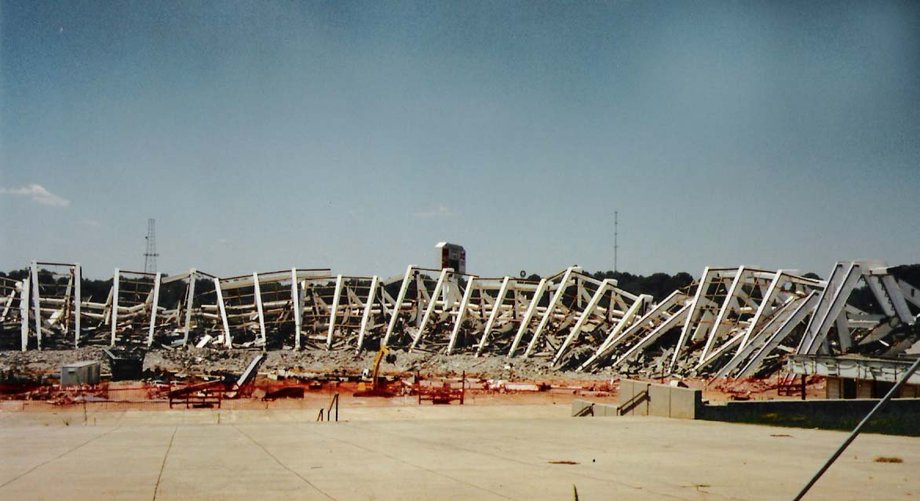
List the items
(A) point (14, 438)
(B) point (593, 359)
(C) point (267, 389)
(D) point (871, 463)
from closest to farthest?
1. (D) point (871, 463)
2. (A) point (14, 438)
3. (C) point (267, 389)
4. (B) point (593, 359)

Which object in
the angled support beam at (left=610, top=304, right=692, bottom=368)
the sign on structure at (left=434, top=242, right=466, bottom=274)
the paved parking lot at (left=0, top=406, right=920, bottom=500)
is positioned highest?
the sign on structure at (left=434, top=242, right=466, bottom=274)

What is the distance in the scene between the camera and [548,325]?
1751 inches

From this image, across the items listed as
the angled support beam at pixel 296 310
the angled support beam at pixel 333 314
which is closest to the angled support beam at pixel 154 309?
the angled support beam at pixel 296 310

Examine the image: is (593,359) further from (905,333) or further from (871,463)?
(871,463)

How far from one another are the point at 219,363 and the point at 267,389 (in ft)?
39.0

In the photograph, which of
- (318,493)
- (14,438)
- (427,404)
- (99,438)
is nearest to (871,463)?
(318,493)

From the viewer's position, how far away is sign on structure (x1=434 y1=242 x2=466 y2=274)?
183 ft

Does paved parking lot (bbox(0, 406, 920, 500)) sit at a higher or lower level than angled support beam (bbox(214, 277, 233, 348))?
lower

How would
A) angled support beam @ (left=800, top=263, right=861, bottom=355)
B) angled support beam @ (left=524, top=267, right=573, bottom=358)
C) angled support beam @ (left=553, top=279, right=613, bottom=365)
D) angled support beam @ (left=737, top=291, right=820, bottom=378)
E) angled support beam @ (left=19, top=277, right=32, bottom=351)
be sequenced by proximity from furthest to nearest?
angled support beam @ (left=19, top=277, right=32, bottom=351), angled support beam @ (left=524, top=267, right=573, bottom=358), angled support beam @ (left=553, top=279, right=613, bottom=365), angled support beam @ (left=737, top=291, right=820, bottom=378), angled support beam @ (left=800, top=263, right=861, bottom=355)

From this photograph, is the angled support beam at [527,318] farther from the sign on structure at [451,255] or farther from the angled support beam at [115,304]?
the angled support beam at [115,304]

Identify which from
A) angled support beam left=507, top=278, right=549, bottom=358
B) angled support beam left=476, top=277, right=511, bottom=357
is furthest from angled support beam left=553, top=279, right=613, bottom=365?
angled support beam left=476, top=277, right=511, bottom=357

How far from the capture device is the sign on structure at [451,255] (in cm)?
5566

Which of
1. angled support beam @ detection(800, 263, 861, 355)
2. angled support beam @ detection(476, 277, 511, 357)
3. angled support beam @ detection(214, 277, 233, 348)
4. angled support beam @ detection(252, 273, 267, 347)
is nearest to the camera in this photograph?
angled support beam @ detection(800, 263, 861, 355)

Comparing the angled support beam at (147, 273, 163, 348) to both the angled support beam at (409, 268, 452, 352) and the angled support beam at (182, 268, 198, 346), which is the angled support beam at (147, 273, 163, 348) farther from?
the angled support beam at (409, 268, 452, 352)
